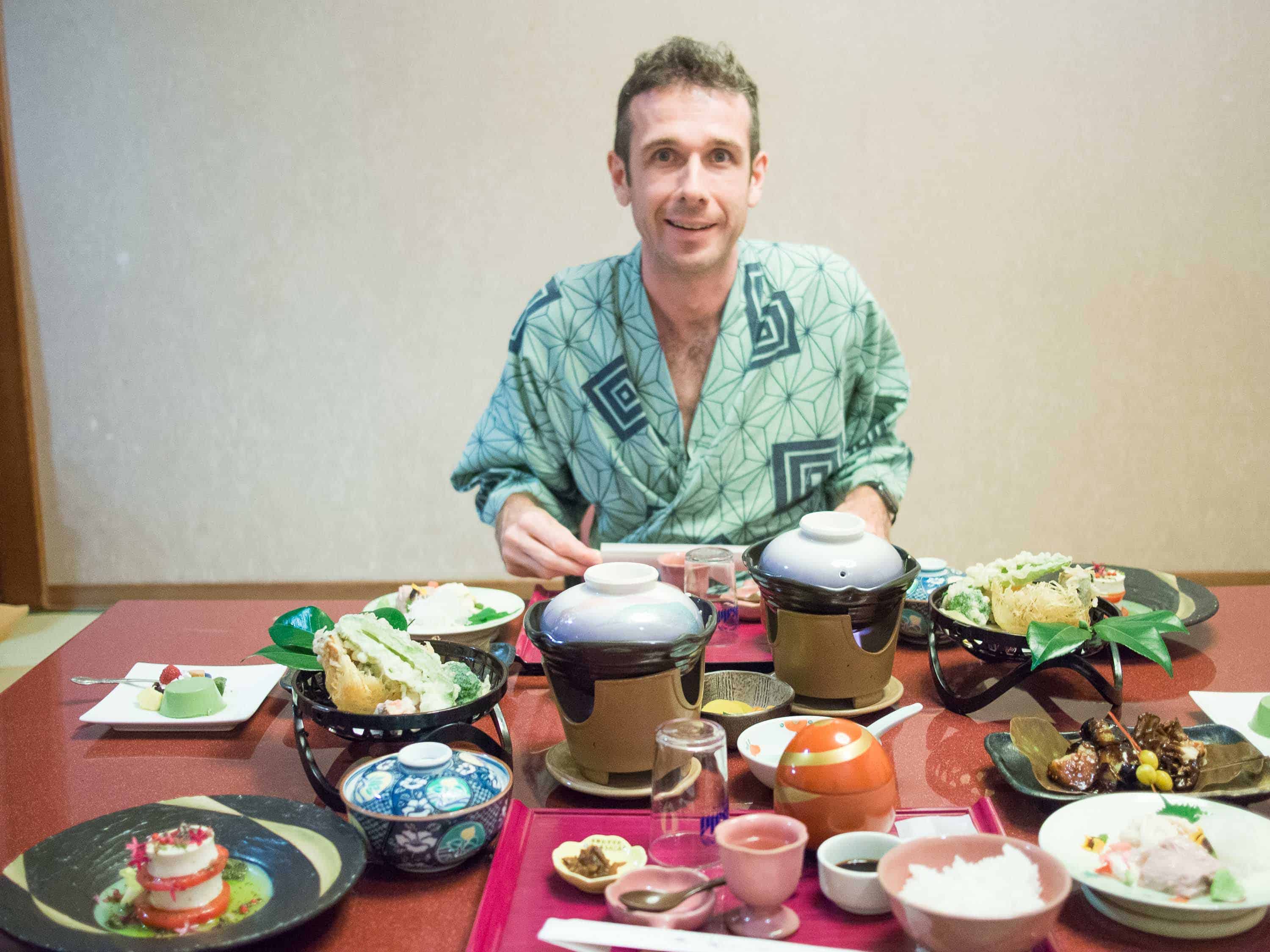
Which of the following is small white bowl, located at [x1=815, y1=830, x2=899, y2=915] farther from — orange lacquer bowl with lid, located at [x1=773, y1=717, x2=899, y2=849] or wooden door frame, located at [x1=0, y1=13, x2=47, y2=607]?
wooden door frame, located at [x1=0, y1=13, x2=47, y2=607]

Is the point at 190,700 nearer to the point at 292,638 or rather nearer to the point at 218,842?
the point at 292,638

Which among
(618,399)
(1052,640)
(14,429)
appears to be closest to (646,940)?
(1052,640)

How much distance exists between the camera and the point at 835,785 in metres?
0.93

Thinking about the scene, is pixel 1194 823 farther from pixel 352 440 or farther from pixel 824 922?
pixel 352 440

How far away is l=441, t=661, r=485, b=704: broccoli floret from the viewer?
46.0 inches

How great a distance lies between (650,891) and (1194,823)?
473mm

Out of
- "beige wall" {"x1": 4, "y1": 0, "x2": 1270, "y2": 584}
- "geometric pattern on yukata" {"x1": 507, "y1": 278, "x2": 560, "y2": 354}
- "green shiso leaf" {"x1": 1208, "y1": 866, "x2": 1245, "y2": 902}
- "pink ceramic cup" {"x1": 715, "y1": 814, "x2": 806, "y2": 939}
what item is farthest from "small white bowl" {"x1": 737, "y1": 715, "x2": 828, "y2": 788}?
"beige wall" {"x1": 4, "y1": 0, "x2": 1270, "y2": 584}

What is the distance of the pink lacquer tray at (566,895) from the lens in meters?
0.84

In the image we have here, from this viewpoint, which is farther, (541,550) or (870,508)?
(870,508)

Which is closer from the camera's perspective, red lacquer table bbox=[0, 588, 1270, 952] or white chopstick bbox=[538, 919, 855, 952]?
white chopstick bbox=[538, 919, 855, 952]

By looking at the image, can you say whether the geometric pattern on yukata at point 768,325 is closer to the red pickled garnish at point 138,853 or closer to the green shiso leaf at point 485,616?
the green shiso leaf at point 485,616

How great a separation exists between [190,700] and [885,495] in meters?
1.34

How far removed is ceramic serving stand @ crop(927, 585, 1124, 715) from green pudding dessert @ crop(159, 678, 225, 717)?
88cm

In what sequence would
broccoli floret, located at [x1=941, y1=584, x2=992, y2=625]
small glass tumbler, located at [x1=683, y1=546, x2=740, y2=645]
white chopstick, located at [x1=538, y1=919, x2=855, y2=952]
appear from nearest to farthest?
white chopstick, located at [x1=538, y1=919, x2=855, y2=952] → broccoli floret, located at [x1=941, y1=584, x2=992, y2=625] → small glass tumbler, located at [x1=683, y1=546, x2=740, y2=645]
